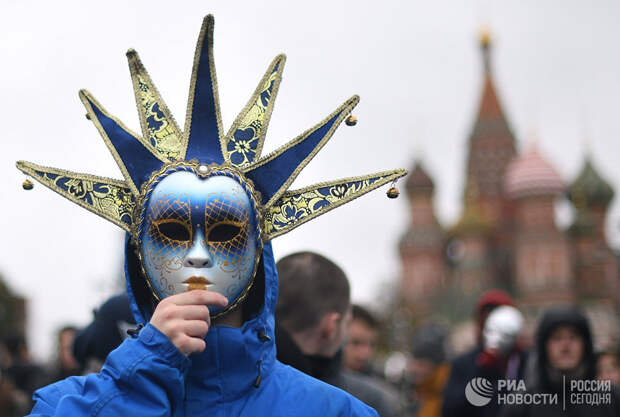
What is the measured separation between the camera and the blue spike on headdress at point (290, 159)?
258cm

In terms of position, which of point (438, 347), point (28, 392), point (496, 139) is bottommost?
point (28, 392)

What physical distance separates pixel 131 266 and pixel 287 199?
1.66ft

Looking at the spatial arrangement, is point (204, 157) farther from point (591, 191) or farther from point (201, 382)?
point (591, 191)

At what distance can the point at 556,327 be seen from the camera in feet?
16.1

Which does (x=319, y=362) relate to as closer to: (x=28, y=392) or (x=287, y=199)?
(x=287, y=199)

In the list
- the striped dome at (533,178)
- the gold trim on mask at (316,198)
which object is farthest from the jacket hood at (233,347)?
the striped dome at (533,178)

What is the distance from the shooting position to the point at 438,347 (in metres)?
7.54

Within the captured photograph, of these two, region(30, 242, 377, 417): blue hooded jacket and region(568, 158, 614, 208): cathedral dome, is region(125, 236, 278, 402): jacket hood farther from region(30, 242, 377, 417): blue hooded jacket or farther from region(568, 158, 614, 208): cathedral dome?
region(568, 158, 614, 208): cathedral dome

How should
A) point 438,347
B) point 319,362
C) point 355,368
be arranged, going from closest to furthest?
1. point 319,362
2. point 355,368
3. point 438,347

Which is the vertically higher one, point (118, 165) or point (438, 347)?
point (118, 165)

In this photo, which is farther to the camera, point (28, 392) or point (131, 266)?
point (28, 392)

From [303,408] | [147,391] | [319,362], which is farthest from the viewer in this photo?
[319,362]

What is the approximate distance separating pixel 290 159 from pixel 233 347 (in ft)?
2.11

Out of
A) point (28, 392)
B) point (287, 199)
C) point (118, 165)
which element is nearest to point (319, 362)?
point (287, 199)
